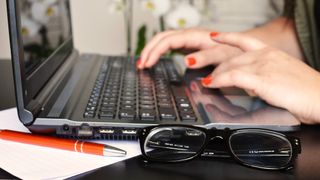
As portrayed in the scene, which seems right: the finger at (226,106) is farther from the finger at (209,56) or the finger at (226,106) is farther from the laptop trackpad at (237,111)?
the finger at (209,56)

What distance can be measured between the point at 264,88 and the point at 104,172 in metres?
0.24

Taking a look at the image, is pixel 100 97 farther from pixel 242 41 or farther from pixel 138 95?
pixel 242 41

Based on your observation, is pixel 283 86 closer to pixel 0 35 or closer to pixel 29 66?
pixel 29 66

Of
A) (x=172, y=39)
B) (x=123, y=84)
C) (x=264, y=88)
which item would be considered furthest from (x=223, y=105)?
(x=172, y=39)

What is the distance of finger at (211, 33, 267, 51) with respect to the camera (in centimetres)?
62

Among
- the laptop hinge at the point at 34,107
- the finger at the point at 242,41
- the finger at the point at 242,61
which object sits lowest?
the laptop hinge at the point at 34,107

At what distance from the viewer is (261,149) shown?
16.5 inches

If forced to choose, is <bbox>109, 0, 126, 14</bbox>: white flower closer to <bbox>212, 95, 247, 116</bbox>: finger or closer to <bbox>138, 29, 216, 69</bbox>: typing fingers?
<bbox>138, 29, 216, 69</bbox>: typing fingers

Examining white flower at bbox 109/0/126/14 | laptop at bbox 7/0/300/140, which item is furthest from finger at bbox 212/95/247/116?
white flower at bbox 109/0/126/14

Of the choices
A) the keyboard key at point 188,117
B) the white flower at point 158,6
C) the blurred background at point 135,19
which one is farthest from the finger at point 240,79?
the blurred background at point 135,19

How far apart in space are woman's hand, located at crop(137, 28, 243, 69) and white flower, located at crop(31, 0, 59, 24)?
0.59 ft

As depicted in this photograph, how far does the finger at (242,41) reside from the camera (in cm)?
62

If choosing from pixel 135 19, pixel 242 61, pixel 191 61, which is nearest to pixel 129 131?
pixel 242 61

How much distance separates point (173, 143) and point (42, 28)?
326 mm
